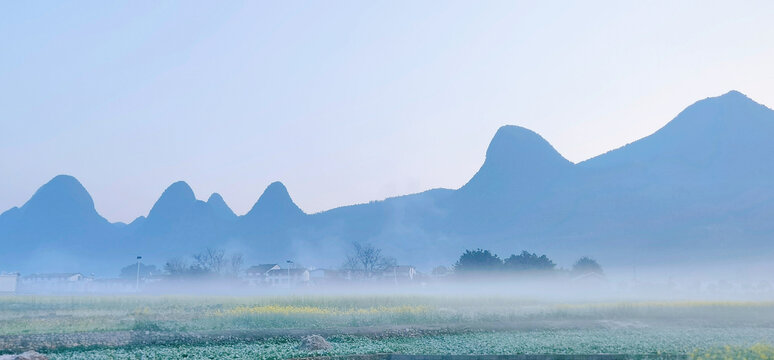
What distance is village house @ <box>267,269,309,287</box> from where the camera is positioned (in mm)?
115319

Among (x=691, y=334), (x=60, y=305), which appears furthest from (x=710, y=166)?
(x=60, y=305)

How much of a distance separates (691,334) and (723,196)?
121m

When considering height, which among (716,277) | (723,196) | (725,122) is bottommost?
(716,277)

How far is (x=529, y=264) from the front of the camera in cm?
8712

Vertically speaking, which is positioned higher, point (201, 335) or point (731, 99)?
point (731, 99)

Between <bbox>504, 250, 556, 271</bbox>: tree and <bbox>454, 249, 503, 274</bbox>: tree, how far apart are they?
5.33 feet

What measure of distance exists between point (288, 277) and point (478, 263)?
40200 millimetres

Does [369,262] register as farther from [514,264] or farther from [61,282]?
[61,282]

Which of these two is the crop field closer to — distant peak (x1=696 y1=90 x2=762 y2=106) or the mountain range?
the mountain range

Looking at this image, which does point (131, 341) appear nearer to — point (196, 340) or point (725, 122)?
point (196, 340)

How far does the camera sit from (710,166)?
16162 centimetres

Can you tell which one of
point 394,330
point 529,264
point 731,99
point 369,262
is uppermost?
point 731,99

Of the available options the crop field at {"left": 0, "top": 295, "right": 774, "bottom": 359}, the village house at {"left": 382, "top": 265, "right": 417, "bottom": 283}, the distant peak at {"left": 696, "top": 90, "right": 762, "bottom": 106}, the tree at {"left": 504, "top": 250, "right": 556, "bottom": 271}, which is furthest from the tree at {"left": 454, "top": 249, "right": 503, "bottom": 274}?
the distant peak at {"left": 696, "top": 90, "right": 762, "bottom": 106}

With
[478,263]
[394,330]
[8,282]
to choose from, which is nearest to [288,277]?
[478,263]
